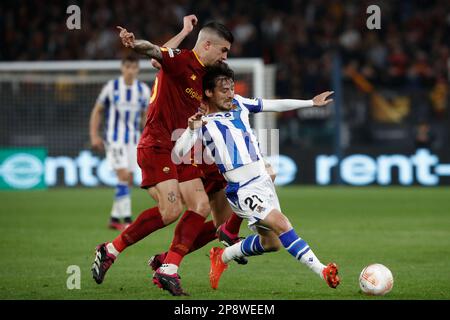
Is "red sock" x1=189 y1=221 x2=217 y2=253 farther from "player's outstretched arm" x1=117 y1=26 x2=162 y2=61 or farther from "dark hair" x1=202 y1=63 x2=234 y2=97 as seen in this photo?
"player's outstretched arm" x1=117 y1=26 x2=162 y2=61

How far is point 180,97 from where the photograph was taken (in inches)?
284

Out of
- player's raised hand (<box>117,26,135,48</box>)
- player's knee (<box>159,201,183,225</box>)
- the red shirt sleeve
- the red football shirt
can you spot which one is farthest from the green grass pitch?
player's raised hand (<box>117,26,135,48</box>)

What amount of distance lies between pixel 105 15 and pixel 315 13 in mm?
5015

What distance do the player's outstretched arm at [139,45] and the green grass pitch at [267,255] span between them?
1.74 metres

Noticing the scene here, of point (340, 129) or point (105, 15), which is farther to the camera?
point (105, 15)

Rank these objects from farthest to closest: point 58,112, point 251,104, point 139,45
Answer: point 58,112, point 251,104, point 139,45

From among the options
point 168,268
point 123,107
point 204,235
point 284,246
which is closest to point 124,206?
point 123,107

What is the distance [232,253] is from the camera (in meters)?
7.20

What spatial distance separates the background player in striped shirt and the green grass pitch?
31.2 inches

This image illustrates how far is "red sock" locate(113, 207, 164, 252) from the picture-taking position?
7262 mm

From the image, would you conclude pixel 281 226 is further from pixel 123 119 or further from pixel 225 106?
pixel 123 119

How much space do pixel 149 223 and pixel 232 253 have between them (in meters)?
0.69
